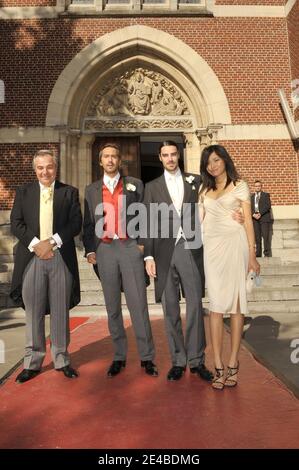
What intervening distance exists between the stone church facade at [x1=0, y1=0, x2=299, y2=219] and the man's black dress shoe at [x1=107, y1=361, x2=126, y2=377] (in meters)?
6.77

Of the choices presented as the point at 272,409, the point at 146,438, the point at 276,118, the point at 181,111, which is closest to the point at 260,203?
the point at 276,118

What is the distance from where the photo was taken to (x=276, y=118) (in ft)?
31.2

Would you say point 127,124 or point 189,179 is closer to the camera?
point 189,179

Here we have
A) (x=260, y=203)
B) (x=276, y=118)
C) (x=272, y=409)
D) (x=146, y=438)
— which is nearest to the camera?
(x=146, y=438)

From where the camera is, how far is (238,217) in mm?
2865

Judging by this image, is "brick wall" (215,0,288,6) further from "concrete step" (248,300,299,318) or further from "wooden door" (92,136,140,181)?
"concrete step" (248,300,299,318)

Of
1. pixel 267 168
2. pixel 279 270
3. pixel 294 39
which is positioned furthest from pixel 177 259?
pixel 294 39

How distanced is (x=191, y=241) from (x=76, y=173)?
716cm

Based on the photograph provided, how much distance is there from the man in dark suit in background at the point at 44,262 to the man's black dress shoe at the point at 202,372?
0.97m

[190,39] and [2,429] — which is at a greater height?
[190,39]

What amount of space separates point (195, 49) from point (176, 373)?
8.80 metres

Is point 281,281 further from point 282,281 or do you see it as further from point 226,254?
point 226,254

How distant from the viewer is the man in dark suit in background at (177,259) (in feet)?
9.99

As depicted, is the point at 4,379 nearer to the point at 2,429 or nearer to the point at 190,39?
the point at 2,429
